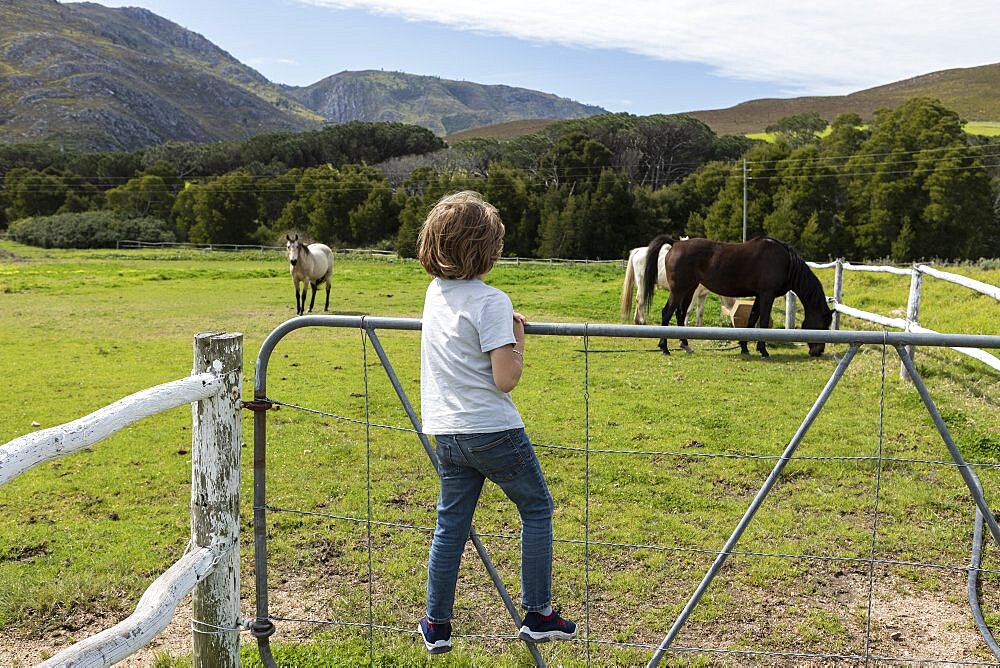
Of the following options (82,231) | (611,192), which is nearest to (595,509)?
(611,192)

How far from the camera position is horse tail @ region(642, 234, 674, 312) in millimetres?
12141

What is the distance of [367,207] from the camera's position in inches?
2183

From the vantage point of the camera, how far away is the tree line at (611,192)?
44.2 meters

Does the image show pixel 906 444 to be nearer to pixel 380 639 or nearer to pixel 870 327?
pixel 380 639

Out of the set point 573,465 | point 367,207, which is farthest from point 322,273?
point 367,207

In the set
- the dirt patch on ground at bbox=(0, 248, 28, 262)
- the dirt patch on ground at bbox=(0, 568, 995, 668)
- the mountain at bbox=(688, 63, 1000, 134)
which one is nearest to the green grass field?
the dirt patch on ground at bbox=(0, 568, 995, 668)

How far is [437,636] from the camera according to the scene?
302 centimetres

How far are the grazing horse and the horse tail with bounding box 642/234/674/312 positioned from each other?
8124 millimetres

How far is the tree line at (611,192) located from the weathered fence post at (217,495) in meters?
42.4

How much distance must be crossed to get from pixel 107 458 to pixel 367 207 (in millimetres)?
50293

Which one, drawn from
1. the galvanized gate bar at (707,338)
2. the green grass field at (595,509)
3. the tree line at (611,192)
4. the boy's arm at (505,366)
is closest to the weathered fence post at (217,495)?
the galvanized gate bar at (707,338)

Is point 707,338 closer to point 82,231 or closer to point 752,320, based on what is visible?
point 752,320

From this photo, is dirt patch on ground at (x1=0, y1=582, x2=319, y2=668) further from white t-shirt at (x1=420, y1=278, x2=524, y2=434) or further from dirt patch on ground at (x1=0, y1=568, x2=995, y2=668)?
white t-shirt at (x1=420, y1=278, x2=524, y2=434)

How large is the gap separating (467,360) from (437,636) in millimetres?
1187
